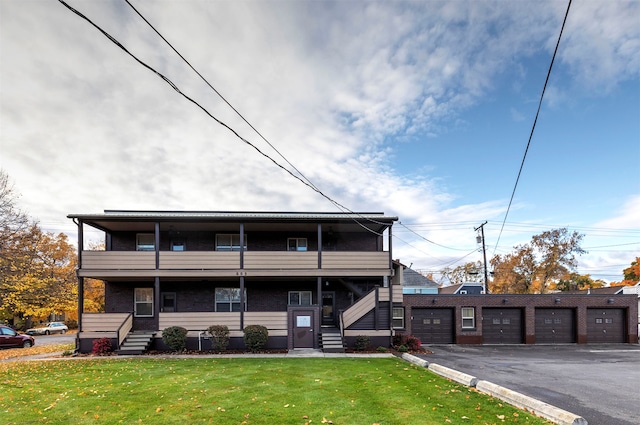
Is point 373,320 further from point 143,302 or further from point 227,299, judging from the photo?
point 143,302

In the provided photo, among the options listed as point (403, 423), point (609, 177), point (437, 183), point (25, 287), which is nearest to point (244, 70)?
point (403, 423)

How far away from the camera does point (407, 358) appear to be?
52.1 ft

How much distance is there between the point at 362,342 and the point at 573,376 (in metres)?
8.57

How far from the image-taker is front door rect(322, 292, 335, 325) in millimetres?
21392

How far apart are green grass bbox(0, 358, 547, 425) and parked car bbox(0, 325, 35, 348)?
39.2 feet

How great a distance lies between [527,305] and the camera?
81.7 ft

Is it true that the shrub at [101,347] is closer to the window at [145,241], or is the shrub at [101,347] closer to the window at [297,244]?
the window at [145,241]

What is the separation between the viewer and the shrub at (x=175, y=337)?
17.8m

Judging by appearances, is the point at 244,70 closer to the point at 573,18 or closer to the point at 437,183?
the point at 573,18

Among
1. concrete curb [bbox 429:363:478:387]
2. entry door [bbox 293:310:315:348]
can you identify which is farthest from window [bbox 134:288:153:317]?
concrete curb [bbox 429:363:478:387]

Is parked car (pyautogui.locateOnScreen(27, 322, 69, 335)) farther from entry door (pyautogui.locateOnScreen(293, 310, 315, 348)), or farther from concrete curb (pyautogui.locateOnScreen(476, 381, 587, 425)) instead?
concrete curb (pyautogui.locateOnScreen(476, 381, 587, 425))

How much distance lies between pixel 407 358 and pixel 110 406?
11.2 metres

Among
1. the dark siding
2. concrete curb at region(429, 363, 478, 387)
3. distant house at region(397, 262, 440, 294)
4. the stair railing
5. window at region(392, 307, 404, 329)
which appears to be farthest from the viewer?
distant house at region(397, 262, 440, 294)

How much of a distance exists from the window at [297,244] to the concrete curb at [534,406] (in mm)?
13178
